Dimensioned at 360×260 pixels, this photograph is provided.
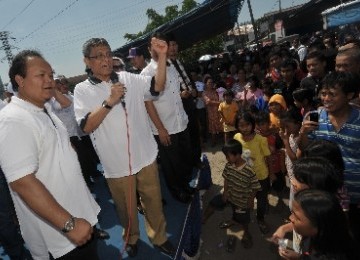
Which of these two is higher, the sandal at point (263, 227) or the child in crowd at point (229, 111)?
the child in crowd at point (229, 111)

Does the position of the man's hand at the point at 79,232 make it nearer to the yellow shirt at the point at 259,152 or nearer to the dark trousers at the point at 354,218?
the dark trousers at the point at 354,218

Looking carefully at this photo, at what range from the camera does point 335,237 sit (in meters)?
1.79

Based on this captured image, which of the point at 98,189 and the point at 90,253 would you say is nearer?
the point at 90,253

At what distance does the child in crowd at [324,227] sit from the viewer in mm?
1789

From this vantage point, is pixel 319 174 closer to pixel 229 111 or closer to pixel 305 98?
pixel 305 98

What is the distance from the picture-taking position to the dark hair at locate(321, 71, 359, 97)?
2602 millimetres

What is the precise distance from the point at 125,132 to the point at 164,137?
2.87 feet

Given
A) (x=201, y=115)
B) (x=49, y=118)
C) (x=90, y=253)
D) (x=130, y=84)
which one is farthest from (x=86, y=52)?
(x=201, y=115)

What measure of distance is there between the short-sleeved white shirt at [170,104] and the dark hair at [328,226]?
2.44 meters

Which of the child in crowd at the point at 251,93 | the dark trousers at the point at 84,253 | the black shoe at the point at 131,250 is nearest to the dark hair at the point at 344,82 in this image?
the dark trousers at the point at 84,253

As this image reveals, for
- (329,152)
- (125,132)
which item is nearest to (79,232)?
(125,132)

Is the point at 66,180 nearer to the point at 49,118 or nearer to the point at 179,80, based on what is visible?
the point at 49,118

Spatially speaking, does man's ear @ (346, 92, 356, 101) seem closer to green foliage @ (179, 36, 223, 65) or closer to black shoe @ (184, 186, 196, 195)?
black shoe @ (184, 186, 196, 195)

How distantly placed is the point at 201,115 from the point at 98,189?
3667 mm
